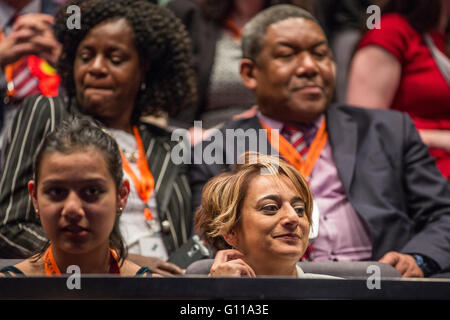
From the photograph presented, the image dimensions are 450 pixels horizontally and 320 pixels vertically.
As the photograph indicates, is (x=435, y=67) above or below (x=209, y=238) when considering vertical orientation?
above

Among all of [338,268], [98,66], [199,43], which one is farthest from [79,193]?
[199,43]

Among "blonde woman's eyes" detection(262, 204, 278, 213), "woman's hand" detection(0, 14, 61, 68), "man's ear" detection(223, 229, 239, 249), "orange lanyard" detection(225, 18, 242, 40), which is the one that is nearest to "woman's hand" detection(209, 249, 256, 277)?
"man's ear" detection(223, 229, 239, 249)

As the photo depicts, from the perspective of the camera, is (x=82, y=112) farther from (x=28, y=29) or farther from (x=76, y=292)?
(x=76, y=292)

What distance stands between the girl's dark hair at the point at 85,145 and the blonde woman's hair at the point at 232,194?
8.8 inches

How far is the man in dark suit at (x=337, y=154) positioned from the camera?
2.25 meters

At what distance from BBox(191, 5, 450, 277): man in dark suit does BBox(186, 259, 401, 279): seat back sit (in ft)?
0.73

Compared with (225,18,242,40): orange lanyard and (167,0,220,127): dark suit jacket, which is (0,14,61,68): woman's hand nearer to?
(167,0,220,127): dark suit jacket

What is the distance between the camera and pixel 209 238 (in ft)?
6.17

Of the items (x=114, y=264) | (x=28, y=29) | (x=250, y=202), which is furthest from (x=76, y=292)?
(x=28, y=29)

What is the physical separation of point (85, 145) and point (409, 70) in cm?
151

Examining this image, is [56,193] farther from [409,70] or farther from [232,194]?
[409,70]

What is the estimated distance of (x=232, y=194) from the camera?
1803 mm

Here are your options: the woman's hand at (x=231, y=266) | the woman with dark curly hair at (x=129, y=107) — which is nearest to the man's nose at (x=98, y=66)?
the woman with dark curly hair at (x=129, y=107)
